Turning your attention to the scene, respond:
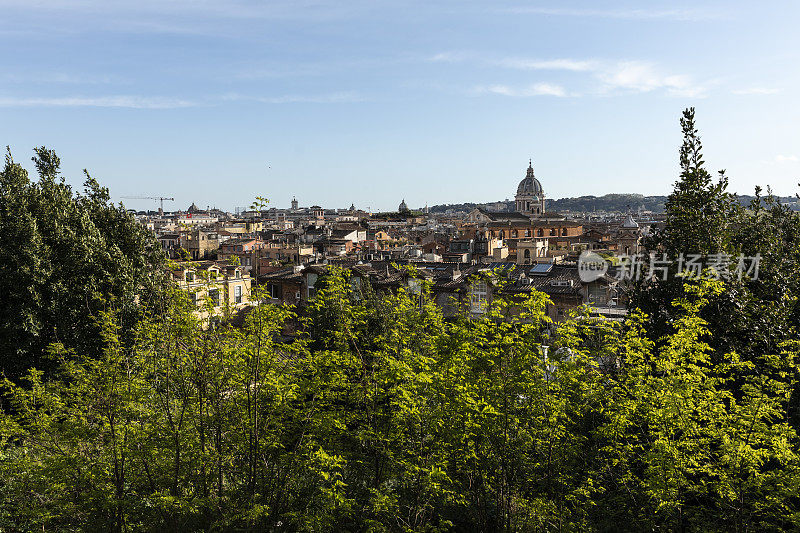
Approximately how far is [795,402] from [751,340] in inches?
46.7

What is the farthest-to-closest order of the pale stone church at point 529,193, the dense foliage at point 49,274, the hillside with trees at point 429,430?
the pale stone church at point 529,193 → the dense foliage at point 49,274 → the hillside with trees at point 429,430

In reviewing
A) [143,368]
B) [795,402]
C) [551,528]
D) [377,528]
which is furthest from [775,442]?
[143,368]

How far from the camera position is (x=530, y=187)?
495 ft

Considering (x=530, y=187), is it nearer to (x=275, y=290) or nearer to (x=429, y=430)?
(x=275, y=290)

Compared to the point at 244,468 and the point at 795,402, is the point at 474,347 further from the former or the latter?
the point at 795,402

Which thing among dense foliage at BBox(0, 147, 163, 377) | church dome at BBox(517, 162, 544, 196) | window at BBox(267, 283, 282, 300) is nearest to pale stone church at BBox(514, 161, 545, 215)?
church dome at BBox(517, 162, 544, 196)

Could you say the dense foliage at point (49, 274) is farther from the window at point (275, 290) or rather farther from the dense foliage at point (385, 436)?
the window at point (275, 290)

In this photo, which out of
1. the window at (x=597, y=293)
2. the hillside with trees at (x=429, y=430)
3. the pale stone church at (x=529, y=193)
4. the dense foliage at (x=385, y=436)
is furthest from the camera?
the pale stone church at (x=529, y=193)

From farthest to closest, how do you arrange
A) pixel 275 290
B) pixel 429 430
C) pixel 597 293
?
pixel 275 290, pixel 597 293, pixel 429 430

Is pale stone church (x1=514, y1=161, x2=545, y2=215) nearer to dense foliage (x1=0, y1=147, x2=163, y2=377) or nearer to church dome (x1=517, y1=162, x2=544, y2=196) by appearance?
church dome (x1=517, y1=162, x2=544, y2=196)

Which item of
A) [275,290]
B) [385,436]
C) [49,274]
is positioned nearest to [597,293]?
[275,290]

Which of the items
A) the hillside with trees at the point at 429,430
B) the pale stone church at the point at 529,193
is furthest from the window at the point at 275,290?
the pale stone church at the point at 529,193

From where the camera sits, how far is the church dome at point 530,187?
493ft

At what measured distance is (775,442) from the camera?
24.8ft
